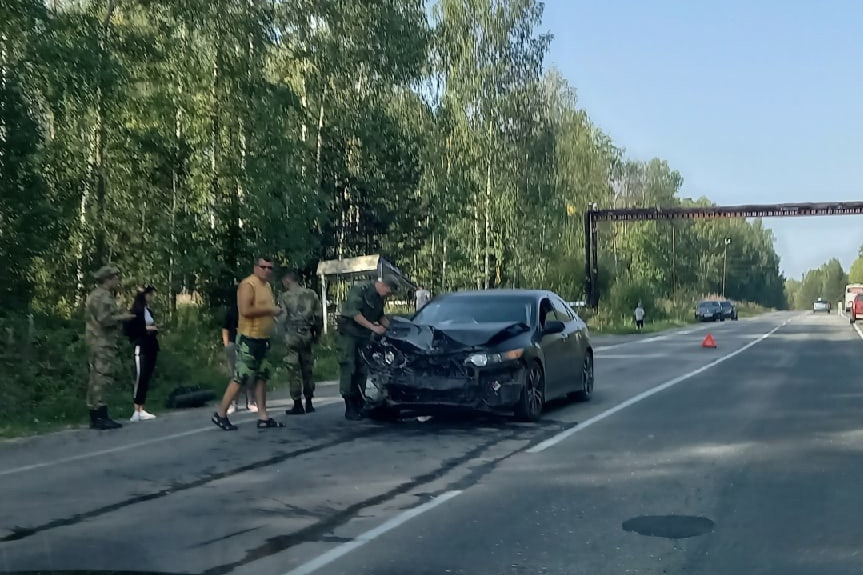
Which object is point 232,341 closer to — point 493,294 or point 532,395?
point 493,294

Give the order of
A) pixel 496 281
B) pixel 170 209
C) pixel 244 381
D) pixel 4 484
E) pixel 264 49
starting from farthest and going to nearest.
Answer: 1. pixel 496 281
2. pixel 264 49
3. pixel 170 209
4. pixel 244 381
5. pixel 4 484

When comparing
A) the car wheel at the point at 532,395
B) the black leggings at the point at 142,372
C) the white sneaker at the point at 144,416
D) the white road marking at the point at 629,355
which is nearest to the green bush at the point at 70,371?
the white sneaker at the point at 144,416

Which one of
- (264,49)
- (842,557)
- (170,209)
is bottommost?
(842,557)

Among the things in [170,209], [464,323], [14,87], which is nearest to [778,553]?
[464,323]

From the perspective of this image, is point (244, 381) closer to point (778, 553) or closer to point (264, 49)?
point (778, 553)

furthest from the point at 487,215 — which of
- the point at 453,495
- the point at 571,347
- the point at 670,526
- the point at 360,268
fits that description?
the point at 670,526

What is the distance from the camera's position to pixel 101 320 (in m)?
12.5

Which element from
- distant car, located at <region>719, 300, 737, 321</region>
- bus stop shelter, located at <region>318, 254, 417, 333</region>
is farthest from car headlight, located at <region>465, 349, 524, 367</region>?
distant car, located at <region>719, 300, 737, 321</region>

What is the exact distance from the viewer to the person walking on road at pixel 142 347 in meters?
13.6

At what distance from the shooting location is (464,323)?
12.7 metres

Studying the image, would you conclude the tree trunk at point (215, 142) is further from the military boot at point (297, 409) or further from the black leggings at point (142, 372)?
the military boot at point (297, 409)

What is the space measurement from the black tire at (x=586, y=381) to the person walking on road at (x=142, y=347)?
18.7ft

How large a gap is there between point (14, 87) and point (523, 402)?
38.2ft

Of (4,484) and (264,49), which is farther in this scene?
(264,49)
